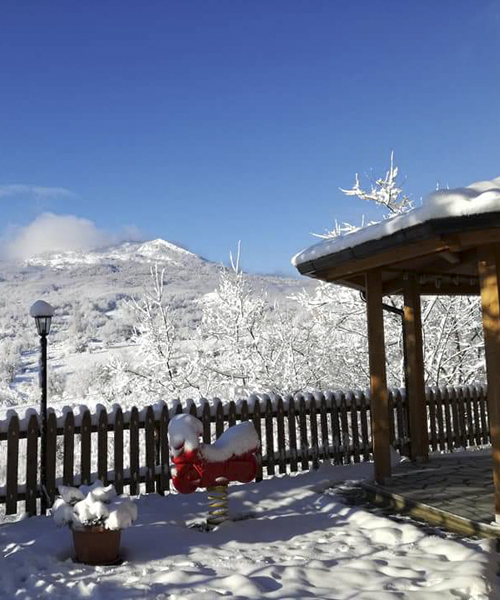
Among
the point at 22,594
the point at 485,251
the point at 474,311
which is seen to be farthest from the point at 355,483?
the point at 474,311

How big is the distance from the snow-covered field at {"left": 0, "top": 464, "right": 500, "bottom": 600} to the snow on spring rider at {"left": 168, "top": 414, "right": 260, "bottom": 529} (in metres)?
0.35

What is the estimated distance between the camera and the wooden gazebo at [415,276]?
4.78m

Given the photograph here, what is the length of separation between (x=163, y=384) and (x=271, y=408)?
8.45 metres

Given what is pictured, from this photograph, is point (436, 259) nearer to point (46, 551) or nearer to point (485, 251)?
point (485, 251)

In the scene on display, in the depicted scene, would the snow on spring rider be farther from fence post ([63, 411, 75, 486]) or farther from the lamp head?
the lamp head

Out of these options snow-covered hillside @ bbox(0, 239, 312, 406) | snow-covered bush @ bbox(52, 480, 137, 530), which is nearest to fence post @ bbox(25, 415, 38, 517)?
snow-covered bush @ bbox(52, 480, 137, 530)

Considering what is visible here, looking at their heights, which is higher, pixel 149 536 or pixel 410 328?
pixel 410 328

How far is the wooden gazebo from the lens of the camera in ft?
15.7

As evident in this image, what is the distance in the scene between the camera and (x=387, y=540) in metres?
4.68

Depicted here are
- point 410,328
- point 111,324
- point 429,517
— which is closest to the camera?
point 429,517

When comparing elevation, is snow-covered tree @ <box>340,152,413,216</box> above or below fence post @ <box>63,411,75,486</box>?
above

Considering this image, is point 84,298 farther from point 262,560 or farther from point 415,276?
point 262,560

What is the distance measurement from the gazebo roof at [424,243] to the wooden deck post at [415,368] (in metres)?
0.24

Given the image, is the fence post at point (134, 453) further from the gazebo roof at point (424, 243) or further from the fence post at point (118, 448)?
the gazebo roof at point (424, 243)
